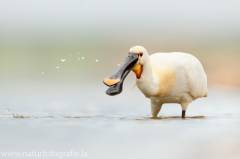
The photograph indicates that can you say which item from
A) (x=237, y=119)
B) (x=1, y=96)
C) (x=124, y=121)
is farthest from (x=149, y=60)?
(x=1, y=96)

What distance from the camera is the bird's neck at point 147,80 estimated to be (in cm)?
978

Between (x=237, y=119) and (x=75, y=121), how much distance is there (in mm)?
2830

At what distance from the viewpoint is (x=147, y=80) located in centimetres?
982

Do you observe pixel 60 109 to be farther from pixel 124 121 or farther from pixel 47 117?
pixel 124 121

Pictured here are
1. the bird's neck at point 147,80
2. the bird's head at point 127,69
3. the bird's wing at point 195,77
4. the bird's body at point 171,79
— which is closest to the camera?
the bird's head at point 127,69

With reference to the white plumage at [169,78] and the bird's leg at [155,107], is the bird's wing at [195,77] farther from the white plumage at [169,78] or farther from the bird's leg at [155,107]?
the bird's leg at [155,107]

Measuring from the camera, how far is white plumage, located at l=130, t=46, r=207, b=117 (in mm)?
9828

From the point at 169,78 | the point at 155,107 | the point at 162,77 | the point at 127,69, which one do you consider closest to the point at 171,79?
the point at 169,78

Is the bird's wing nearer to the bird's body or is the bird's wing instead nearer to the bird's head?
the bird's body

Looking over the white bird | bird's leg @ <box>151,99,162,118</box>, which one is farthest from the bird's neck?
bird's leg @ <box>151,99,162,118</box>

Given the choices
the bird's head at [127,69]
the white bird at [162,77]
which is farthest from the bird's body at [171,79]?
the bird's head at [127,69]

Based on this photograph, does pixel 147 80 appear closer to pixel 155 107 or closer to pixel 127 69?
pixel 127 69

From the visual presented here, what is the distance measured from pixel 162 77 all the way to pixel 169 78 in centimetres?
15

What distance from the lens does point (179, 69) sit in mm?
10297
